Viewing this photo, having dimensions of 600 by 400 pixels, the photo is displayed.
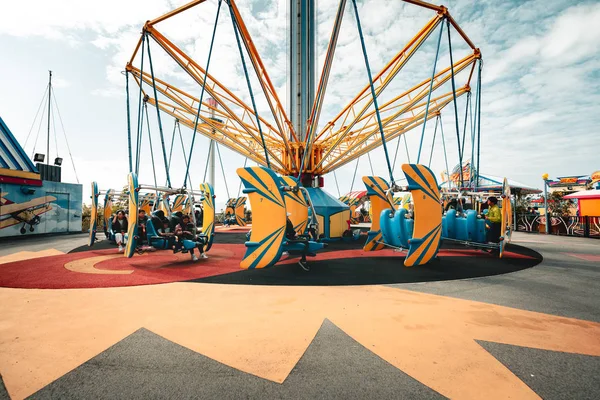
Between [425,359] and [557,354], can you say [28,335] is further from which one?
[557,354]

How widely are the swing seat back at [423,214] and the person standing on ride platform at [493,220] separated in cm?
263

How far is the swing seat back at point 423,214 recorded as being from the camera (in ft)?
21.3

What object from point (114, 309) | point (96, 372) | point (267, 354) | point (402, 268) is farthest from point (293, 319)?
→ point (402, 268)

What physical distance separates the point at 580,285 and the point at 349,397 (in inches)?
213

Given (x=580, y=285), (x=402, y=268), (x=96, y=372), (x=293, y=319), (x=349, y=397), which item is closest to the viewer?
(x=349, y=397)

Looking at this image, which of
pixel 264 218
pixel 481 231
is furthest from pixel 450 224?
pixel 264 218

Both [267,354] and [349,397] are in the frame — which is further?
[267,354]

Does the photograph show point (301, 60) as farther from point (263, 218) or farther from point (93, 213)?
point (263, 218)

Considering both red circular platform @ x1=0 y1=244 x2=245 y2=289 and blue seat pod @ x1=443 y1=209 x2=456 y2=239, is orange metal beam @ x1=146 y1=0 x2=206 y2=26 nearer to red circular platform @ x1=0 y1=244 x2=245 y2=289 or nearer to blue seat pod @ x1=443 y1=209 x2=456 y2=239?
red circular platform @ x1=0 y1=244 x2=245 y2=289

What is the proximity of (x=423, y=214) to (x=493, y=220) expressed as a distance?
3283mm

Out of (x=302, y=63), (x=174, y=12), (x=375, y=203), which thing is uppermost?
(x=302, y=63)

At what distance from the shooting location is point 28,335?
3.03 meters

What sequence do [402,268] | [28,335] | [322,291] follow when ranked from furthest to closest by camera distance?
[402,268]
[322,291]
[28,335]

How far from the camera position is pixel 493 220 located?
8.30 metres
